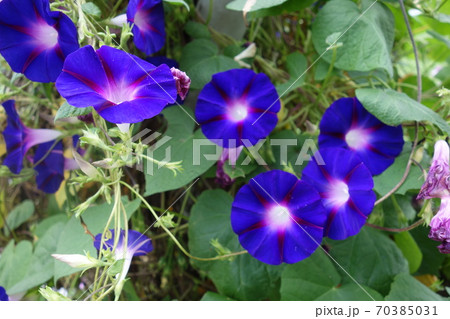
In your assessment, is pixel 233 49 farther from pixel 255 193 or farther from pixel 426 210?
pixel 426 210

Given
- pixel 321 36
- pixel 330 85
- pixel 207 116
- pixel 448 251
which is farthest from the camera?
pixel 330 85

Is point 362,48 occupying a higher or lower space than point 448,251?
higher

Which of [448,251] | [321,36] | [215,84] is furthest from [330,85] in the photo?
[448,251]

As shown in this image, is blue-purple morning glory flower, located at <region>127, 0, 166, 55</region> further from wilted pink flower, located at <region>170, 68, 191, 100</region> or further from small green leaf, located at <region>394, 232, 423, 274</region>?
small green leaf, located at <region>394, 232, 423, 274</region>

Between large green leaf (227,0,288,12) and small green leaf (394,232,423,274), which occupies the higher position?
large green leaf (227,0,288,12)

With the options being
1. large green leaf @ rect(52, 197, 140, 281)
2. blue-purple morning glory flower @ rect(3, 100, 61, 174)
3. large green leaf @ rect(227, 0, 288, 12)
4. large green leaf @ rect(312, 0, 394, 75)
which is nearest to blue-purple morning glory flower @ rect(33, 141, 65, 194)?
blue-purple morning glory flower @ rect(3, 100, 61, 174)

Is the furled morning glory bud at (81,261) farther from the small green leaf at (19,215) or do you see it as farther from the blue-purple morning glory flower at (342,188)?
the small green leaf at (19,215)

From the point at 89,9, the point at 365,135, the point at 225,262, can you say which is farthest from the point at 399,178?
the point at 89,9
